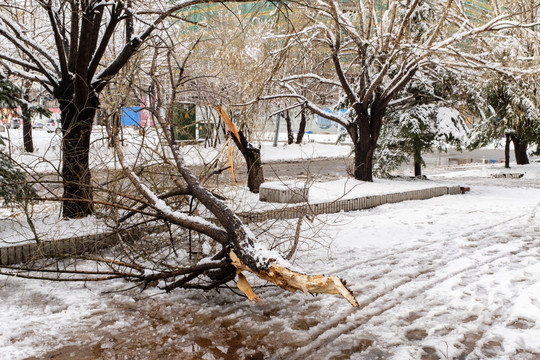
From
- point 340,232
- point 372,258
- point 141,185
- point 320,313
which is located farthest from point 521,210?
point 141,185

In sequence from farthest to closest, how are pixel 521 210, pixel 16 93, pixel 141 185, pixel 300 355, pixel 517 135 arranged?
pixel 517 135
pixel 521 210
pixel 16 93
pixel 141 185
pixel 300 355

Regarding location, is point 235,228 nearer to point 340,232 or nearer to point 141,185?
point 141,185

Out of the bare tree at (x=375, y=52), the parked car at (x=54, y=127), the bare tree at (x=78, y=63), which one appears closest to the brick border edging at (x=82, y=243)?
the bare tree at (x=78, y=63)

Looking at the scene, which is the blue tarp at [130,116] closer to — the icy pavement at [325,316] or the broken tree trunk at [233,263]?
the broken tree trunk at [233,263]

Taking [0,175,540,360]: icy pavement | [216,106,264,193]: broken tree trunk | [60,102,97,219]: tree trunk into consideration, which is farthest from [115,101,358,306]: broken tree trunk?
[216,106,264,193]: broken tree trunk

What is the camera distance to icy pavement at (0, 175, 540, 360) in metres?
4.22

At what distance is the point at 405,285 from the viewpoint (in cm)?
587

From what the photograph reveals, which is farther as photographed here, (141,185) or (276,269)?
(141,185)

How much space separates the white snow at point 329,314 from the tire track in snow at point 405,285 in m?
0.01

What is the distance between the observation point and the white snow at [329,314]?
4.23 meters

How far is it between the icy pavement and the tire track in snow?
0.01 meters

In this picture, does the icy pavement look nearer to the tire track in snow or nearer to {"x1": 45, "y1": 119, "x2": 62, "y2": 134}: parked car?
the tire track in snow

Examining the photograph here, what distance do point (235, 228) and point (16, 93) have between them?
4802 millimetres

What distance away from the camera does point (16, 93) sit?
25.9ft
